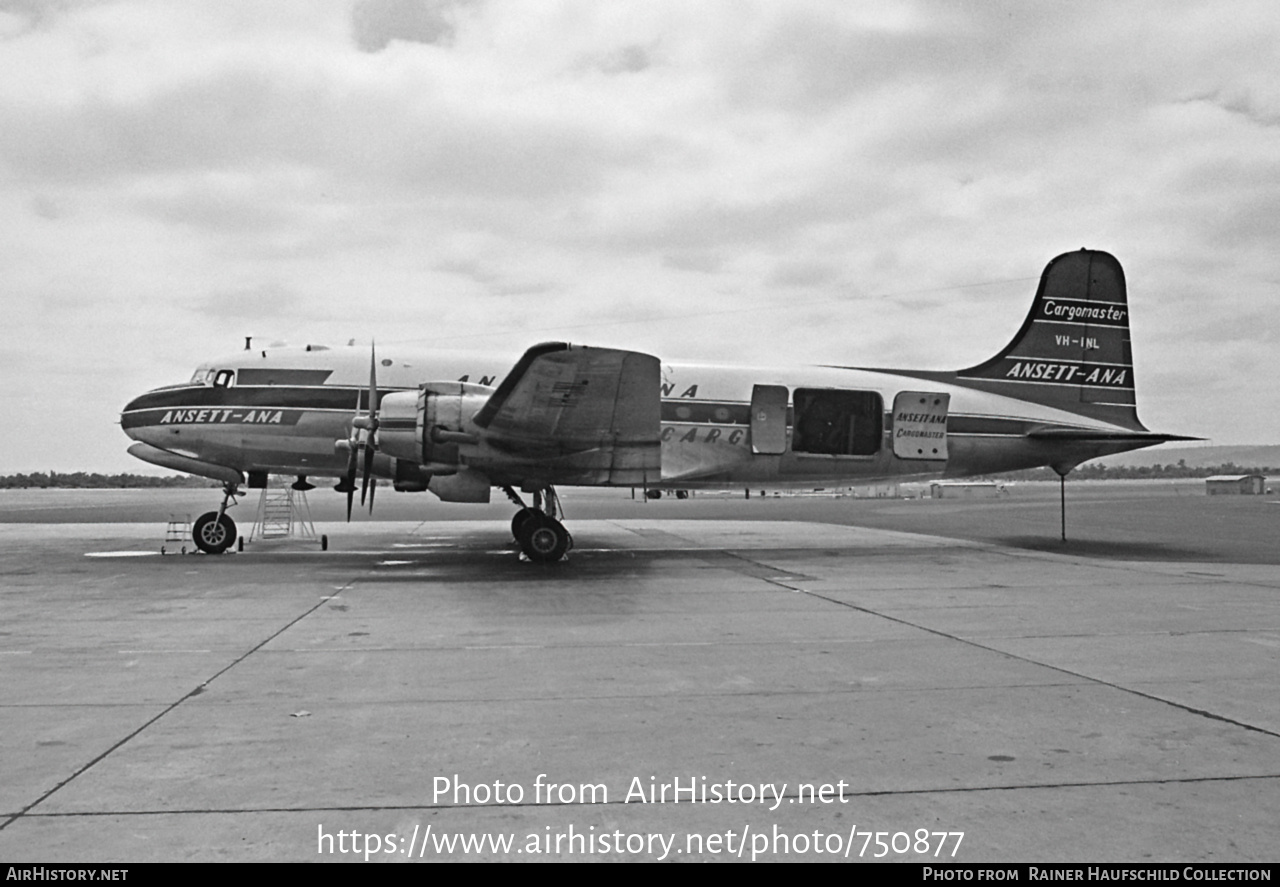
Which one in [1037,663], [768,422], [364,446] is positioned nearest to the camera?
[1037,663]

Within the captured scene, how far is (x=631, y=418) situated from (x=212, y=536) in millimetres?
9534

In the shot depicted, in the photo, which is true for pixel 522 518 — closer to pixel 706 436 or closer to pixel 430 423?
pixel 430 423

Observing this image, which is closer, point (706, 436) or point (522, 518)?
point (522, 518)

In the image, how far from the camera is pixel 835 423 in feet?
67.0

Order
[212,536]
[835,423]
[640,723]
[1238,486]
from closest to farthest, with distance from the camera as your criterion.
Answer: [640,723] < [212,536] < [835,423] < [1238,486]

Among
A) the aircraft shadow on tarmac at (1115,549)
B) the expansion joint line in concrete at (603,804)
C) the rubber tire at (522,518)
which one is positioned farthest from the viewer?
the aircraft shadow on tarmac at (1115,549)

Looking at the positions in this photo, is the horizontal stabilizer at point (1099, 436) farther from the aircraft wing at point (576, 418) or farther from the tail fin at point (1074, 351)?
the aircraft wing at point (576, 418)

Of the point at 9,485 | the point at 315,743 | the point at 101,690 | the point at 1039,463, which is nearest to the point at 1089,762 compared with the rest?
the point at 315,743

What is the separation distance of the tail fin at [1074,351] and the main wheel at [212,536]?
55.8ft

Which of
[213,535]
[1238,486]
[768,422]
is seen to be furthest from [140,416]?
[1238,486]

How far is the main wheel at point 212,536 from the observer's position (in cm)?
1883

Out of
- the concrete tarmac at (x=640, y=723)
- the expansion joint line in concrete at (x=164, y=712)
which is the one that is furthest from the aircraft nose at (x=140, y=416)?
the expansion joint line in concrete at (x=164, y=712)

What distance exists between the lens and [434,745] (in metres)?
5.43

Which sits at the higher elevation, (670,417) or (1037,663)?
(670,417)
